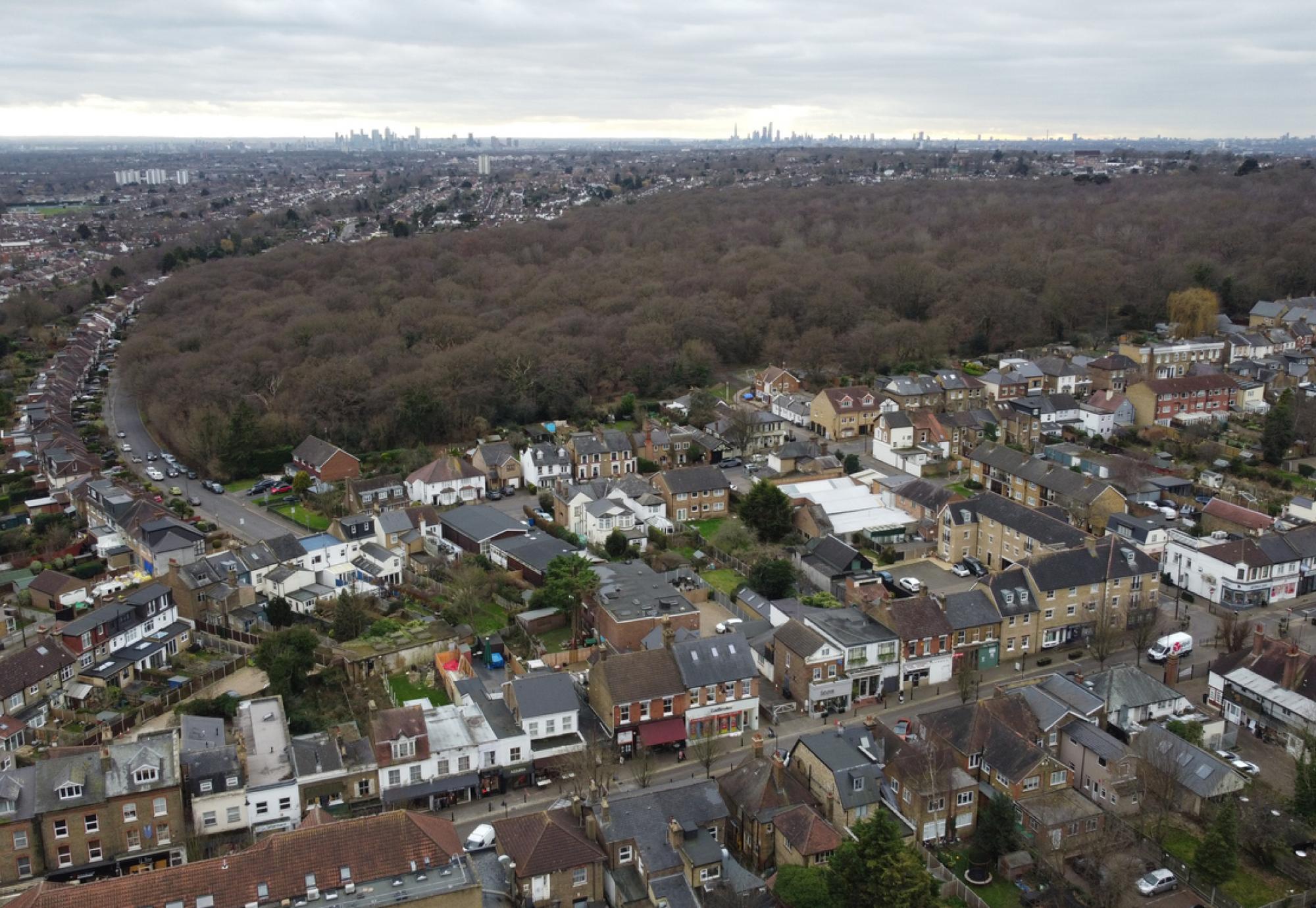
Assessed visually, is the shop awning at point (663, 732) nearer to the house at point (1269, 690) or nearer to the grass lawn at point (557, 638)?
the grass lawn at point (557, 638)

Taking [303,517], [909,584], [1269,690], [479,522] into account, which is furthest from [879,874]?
[303,517]

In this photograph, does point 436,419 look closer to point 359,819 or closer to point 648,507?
point 648,507

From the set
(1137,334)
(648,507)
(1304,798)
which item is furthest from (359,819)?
(1137,334)

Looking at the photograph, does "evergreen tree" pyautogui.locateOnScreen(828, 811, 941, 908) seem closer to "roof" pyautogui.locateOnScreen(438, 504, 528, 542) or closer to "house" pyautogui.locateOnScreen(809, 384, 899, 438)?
"roof" pyautogui.locateOnScreen(438, 504, 528, 542)

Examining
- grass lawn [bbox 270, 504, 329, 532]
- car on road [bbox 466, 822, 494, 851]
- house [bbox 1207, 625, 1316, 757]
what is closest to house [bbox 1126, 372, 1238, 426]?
house [bbox 1207, 625, 1316, 757]

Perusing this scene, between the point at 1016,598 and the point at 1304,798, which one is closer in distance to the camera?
the point at 1304,798
